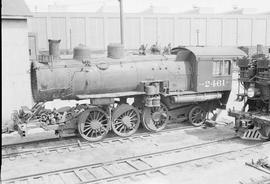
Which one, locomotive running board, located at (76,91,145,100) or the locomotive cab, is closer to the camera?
locomotive running board, located at (76,91,145,100)

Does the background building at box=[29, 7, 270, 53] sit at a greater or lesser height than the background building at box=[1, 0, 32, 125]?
greater

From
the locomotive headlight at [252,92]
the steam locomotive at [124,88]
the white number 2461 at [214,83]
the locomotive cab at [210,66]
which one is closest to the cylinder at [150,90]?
the steam locomotive at [124,88]

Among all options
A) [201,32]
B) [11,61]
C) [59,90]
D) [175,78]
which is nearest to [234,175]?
[175,78]

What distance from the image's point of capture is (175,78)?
1227 cm

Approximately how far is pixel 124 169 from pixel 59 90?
11.8 ft

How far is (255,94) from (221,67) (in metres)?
2.22

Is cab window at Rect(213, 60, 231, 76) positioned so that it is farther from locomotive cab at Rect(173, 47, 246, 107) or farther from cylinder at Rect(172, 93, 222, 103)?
cylinder at Rect(172, 93, 222, 103)

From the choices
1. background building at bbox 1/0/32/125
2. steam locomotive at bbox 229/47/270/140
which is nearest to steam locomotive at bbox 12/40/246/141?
steam locomotive at bbox 229/47/270/140

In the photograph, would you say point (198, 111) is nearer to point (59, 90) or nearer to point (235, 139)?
point (235, 139)

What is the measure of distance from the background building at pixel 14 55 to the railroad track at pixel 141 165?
7384 mm

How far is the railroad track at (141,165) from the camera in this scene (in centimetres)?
796

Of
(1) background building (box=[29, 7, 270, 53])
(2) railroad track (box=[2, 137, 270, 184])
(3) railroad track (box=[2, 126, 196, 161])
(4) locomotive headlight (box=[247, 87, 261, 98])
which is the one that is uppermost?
(1) background building (box=[29, 7, 270, 53])

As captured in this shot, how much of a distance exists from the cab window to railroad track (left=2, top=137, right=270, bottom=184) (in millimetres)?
3054

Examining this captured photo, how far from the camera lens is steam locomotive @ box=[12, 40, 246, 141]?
10.6 metres
